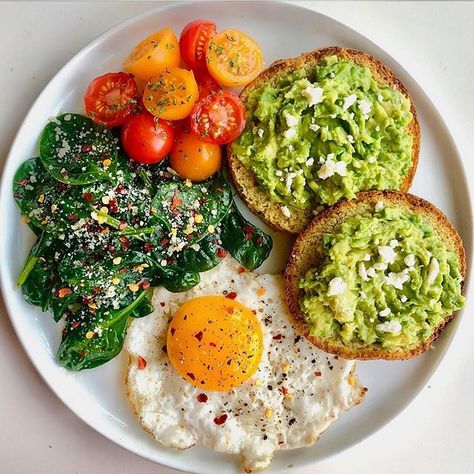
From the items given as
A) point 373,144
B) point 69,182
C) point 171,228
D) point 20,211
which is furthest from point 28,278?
point 373,144

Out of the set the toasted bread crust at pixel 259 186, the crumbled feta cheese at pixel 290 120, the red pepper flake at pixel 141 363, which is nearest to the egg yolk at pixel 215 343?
the red pepper flake at pixel 141 363

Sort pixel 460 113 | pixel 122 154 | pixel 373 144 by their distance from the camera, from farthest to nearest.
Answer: pixel 460 113
pixel 122 154
pixel 373 144

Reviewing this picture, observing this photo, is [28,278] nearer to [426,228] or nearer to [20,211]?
[20,211]

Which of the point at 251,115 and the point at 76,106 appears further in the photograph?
the point at 76,106

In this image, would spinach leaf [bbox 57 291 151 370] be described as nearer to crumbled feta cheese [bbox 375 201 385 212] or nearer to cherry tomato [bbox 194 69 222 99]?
cherry tomato [bbox 194 69 222 99]

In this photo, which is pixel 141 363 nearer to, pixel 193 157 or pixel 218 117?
pixel 193 157

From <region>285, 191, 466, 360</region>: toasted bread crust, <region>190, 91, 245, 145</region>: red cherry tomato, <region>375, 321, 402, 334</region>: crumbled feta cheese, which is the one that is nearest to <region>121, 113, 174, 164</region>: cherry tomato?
<region>190, 91, 245, 145</region>: red cherry tomato

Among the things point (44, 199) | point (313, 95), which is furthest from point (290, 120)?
point (44, 199)
